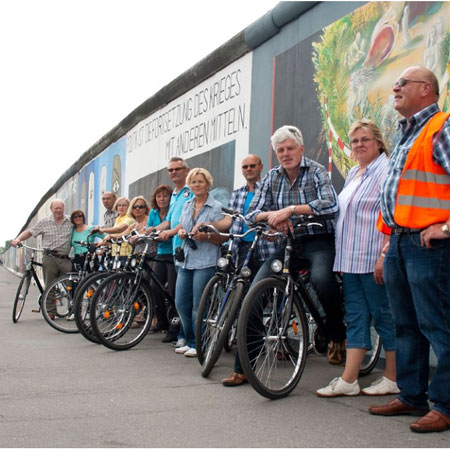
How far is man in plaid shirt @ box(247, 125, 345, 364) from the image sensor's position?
14.8ft

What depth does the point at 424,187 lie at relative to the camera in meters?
3.53

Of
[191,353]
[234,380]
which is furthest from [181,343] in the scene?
[234,380]

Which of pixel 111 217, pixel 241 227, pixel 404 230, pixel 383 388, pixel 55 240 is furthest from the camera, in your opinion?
pixel 111 217

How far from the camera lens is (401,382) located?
3.79 m

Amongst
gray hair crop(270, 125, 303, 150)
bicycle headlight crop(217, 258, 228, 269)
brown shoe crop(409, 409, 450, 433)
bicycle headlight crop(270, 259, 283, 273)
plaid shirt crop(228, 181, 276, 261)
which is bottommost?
brown shoe crop(409, 409, 450, 433)

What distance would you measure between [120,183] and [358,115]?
10643mm

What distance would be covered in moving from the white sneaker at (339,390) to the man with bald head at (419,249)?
0.46 metres

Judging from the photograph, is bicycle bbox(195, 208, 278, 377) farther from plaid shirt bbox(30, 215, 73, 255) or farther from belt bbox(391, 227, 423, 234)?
plaid shirt bbox(30, 215, 73, 255)

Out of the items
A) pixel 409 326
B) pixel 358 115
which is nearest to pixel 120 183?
pixel 358 115

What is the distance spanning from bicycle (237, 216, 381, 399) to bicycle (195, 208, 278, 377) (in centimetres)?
28

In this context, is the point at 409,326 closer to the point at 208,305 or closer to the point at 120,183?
the point at 208,305

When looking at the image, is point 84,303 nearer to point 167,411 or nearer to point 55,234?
point 167,411

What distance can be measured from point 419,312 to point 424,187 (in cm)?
69

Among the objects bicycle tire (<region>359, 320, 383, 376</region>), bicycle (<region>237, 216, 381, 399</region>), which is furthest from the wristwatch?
bicycle tire (<region>359, 320, 383, 376</region>)
